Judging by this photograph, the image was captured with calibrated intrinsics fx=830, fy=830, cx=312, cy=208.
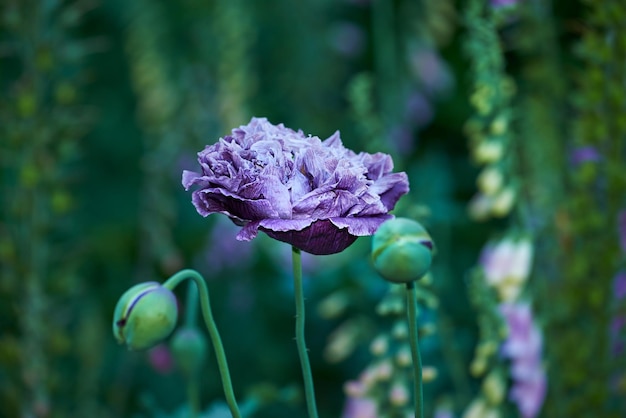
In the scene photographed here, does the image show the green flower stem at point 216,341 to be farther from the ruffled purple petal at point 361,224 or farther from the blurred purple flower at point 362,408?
the blurred purple flower at point 362,408

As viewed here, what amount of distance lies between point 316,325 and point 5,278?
2.57ft

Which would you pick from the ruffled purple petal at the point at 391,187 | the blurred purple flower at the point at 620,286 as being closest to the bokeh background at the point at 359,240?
the blurred purple flower at the point at 620,286

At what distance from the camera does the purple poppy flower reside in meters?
0.61

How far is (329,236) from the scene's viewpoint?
625 millimetres

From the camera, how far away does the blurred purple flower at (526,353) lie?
1139 millimetres

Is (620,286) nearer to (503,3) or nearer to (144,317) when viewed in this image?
(503,3)

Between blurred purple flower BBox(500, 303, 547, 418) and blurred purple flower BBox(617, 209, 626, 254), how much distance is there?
6.7 inches

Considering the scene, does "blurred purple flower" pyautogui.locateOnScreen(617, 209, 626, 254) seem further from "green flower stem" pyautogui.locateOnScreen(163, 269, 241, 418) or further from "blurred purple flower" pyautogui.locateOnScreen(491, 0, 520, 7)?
"green flower stem" pyautogui.locateOnScreen(163, 269, 241, 418)

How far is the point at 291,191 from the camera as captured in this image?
633 mm

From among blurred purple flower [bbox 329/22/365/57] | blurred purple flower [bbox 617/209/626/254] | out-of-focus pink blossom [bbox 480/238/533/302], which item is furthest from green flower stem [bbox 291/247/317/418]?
blurred purple flower [bbox 329/22/365/57]

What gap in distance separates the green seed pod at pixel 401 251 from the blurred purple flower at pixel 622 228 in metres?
0.61

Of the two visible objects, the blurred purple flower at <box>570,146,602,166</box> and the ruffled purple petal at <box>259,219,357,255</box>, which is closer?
the ruffled purple petal at <box>259,219,357,255</box>

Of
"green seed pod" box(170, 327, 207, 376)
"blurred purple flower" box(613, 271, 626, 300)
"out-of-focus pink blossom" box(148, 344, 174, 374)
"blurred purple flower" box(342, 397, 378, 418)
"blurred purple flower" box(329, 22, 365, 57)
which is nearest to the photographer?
"green seed pod" box(170, 327, 207, 376)

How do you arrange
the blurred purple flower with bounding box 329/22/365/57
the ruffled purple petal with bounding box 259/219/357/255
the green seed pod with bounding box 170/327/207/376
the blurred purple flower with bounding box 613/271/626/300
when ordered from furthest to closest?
the blurred purple flower with bounding box 329/22/365/57 < the blurred purple flower with bounding box 613/271/626/300 < the green seed pod with bounding box 170/327/207/376 < the ruffled purple petal with bounding box 259/219/357/255
